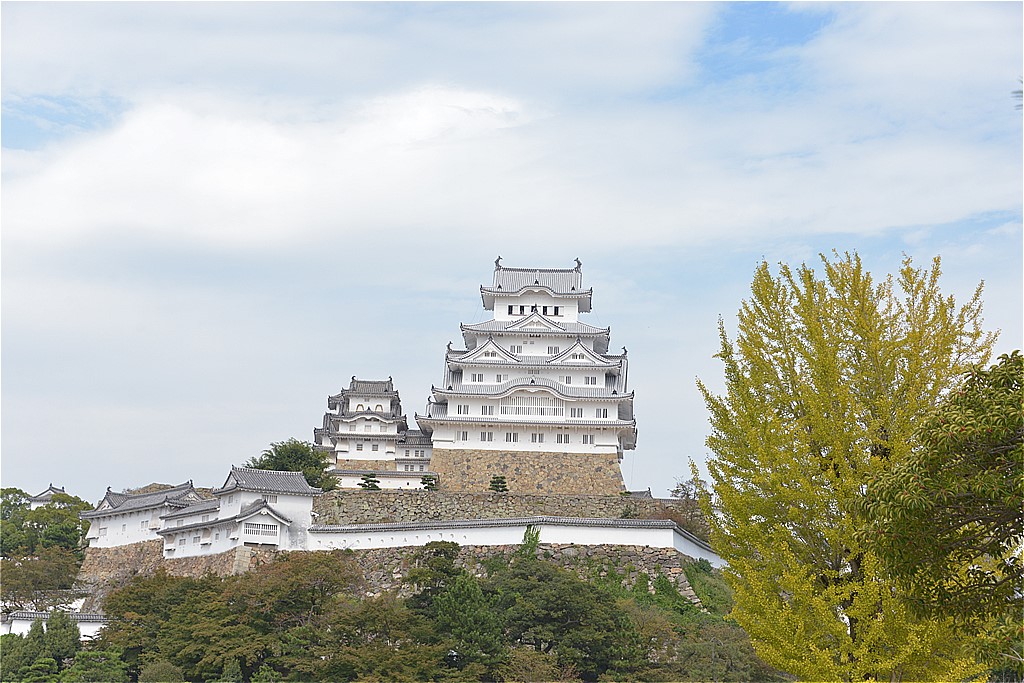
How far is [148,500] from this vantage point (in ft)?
109

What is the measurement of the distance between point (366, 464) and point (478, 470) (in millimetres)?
9007

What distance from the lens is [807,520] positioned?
10844 mm

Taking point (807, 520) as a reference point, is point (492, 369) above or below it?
above

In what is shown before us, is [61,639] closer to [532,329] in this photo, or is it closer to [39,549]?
[39,549]

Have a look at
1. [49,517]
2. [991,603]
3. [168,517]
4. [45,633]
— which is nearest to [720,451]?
[991,603]

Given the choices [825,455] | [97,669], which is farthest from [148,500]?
[825,455]

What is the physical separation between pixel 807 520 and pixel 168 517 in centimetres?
2513

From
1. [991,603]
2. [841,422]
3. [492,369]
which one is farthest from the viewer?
[492,369]

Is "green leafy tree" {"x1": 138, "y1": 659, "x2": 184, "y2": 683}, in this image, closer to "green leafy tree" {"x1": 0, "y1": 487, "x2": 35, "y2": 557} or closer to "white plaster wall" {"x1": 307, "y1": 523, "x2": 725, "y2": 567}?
"white plaster wall" {"x1": 307, "y1": 523, "x2": 725, "y2": 567}

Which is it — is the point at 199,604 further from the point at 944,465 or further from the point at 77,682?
the point at 944,465

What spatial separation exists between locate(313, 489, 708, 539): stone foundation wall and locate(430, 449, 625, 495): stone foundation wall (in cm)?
555

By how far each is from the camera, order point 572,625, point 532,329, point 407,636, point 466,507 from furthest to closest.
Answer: point 532,329, point 466,507, point 572,625, point 407,636

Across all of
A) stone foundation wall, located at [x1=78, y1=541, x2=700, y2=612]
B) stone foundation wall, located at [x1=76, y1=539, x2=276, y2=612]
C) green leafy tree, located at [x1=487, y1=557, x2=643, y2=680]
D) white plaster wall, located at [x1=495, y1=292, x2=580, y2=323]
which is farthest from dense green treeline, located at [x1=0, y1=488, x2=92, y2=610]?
white plaster wall, located at [x1=495, y1=292, x2=580, y2=323]

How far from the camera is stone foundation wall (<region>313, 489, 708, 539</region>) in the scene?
3019 cm
